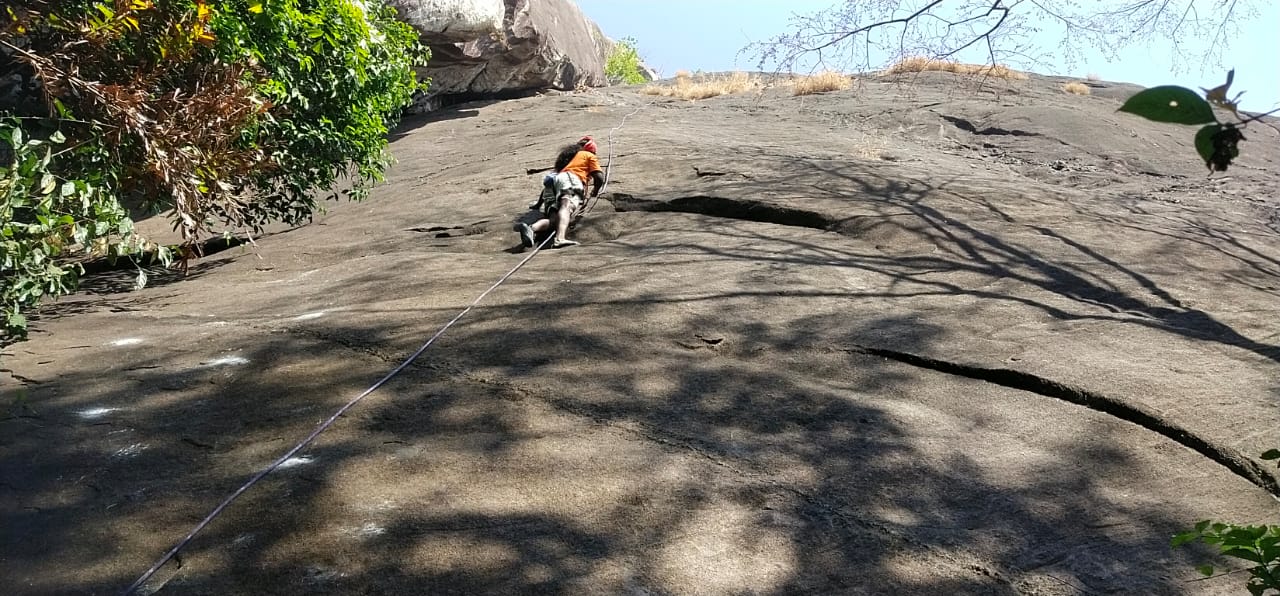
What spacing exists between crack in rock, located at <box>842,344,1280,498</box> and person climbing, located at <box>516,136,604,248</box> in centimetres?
329

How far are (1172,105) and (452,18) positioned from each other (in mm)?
14699

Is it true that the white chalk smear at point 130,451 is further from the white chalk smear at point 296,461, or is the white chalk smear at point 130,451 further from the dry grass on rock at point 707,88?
the dry grass on rock at point 707,88

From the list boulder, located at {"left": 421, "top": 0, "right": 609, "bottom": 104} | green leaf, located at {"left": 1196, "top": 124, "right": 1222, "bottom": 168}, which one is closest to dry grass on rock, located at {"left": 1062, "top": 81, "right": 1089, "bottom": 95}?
boulder, located at {"left": 421, "top": 0, "right": 609, "bottom": 104}

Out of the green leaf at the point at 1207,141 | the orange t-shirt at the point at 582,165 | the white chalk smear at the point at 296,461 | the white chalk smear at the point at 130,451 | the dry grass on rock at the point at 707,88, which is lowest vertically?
the white chalk smear at the point at 130,451

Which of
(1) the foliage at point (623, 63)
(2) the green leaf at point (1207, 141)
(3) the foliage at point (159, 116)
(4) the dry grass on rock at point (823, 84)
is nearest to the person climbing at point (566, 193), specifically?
(3) the foliage at point (159, 116)

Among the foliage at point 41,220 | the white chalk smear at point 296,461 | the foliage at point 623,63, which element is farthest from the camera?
the foliage at point 623,63

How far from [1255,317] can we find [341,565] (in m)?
4.71

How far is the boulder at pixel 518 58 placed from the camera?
16.1 meters

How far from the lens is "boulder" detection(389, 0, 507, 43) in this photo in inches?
548

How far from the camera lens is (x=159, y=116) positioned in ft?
20.2

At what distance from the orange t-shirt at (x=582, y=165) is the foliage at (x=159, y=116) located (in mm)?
2464

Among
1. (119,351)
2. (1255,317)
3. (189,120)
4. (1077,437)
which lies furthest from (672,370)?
(189,120)

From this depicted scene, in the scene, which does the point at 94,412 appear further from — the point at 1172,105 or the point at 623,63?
the point at 623,63

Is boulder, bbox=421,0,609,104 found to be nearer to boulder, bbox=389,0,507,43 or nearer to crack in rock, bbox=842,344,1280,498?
boulder, bbox=389,0,507,43
